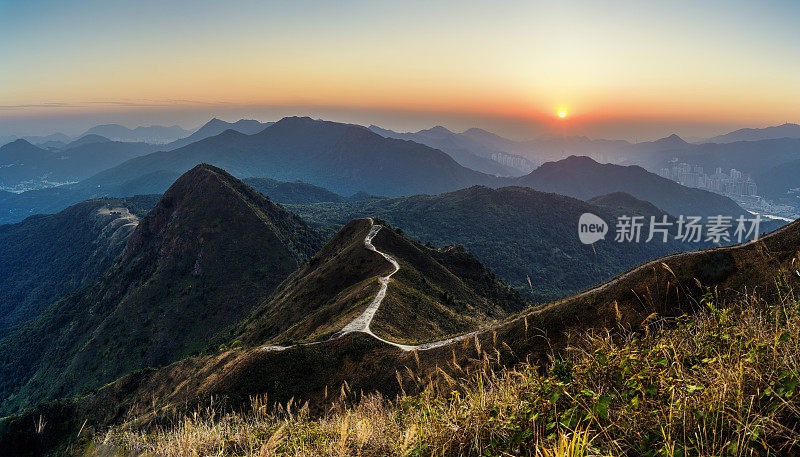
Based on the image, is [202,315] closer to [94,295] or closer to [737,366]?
[94,295]

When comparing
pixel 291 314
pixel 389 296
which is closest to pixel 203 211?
pixel 291 314

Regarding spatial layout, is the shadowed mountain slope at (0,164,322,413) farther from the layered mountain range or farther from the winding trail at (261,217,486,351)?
the winding trail at (261,217,486,351)

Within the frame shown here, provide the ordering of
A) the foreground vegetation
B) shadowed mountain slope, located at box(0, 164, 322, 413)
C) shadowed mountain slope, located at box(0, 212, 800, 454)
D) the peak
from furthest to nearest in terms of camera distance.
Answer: the peak
shadowed mountain slope, located at box(0, 164, 322, 413)
shadowed mountain slope, located at box(0, 212, 800, 454)
the foreground vegetation

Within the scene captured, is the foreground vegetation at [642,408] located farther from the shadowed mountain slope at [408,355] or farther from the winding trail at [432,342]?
the winding trail at [432,342]

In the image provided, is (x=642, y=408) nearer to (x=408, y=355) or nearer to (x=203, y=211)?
(x=408, y=355)

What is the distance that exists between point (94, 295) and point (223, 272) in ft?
200

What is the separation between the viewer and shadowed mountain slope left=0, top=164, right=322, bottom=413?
98.3 metres

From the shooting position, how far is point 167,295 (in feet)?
370

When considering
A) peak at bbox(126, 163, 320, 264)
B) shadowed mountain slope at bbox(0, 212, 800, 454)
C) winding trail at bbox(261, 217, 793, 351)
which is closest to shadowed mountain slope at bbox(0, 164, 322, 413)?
peak at bbox(126, 163, 320, 264)

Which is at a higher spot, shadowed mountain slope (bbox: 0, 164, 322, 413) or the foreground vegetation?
the foreground vegetation

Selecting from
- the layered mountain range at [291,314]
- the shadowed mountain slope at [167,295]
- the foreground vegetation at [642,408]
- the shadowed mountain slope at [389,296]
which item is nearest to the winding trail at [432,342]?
the layered mountain range at [291,314]

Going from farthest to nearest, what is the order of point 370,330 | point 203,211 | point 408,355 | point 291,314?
point 203,211
point 291,314
point 370,330
point 408,355

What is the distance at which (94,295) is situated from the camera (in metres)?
132

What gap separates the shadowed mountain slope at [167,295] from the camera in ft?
323
